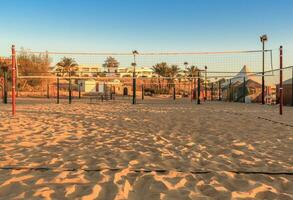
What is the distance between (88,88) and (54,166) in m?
52.3

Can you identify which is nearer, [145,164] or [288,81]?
[145,164]

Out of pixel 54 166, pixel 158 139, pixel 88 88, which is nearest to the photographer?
pixel 54 166

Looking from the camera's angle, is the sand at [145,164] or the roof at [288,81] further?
the roof at [288,81]

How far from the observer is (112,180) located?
12.1 feet

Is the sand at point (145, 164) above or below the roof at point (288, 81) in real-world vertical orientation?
below

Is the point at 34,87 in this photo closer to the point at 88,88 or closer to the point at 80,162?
the point at 88,88

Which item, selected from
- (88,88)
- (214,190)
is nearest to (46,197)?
(214,190)

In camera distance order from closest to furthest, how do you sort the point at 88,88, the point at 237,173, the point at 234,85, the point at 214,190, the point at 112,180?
the point at 214,190
the point at 112,180
the point at 237,173
the point at 234,85
the point at 88,88

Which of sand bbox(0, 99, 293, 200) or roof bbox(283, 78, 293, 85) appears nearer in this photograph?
sand bbox(0, 99, 293, 200)

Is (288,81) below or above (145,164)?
above

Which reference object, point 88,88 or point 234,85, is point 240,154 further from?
point 88,88

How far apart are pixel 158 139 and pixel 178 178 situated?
9.00 feet

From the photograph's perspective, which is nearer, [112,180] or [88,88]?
[112,180]

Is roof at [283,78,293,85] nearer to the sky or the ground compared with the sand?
nearer to the sky
